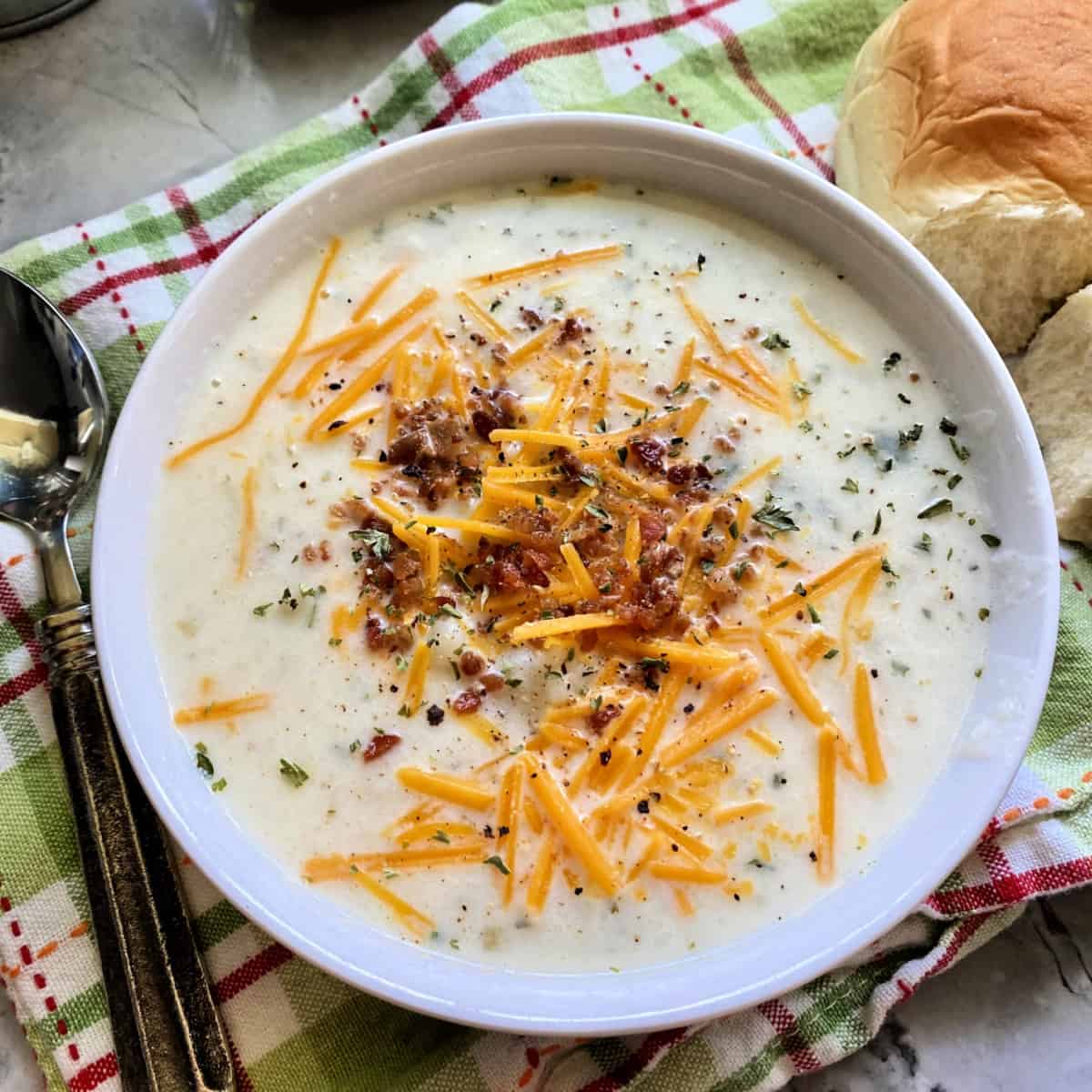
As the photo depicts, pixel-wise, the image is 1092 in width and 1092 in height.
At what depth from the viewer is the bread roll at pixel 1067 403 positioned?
196 cm

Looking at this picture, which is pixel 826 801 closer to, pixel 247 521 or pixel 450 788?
pixel 450 788

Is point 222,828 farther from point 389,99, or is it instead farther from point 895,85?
point 895,85

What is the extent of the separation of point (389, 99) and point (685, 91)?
0.59 meters

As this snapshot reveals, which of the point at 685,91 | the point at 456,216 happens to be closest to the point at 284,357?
the point at 456,216

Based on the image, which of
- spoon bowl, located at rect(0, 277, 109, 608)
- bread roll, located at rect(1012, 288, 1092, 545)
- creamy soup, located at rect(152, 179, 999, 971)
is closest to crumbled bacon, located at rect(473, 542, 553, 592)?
creamy soup, located at rect(152, 179, 999, 971)

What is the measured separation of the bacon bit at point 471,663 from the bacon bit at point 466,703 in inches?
1.0

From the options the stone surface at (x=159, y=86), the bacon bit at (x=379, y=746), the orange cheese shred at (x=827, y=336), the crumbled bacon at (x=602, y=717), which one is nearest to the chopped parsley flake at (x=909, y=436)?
the orange cheese shred at (x=827, y=336)

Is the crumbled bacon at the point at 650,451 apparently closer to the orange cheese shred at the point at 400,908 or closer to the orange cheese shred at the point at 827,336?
the orange cheese shred at the point at 827,336

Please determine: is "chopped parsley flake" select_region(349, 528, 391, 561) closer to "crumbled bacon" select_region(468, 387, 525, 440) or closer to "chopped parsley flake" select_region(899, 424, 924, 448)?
"crumbled bacon" select_region(468, 387, 525, 440)

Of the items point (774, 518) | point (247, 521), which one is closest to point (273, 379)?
point (247, 521)

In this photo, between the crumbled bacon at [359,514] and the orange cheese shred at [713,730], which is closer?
the orange cheese shred at [713,730]

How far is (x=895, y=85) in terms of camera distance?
6.92 feet

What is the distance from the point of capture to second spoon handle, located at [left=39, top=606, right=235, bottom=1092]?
61.9 inches

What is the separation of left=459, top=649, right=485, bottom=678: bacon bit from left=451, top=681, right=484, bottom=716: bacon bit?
0.03 metres
